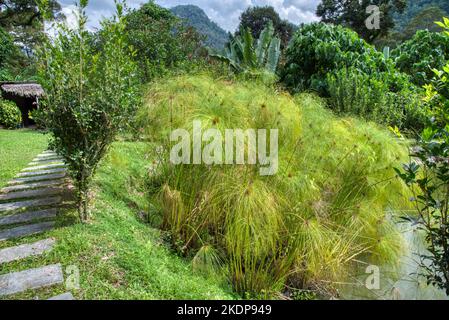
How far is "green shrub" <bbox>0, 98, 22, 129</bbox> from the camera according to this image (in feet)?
41.9

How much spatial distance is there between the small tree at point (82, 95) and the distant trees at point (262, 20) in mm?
30318

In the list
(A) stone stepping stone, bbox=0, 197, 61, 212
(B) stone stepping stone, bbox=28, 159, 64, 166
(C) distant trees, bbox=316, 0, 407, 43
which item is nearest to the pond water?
(A) stone stepping stone, bbox=0, 197, 61, 212

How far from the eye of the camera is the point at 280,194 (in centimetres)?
360

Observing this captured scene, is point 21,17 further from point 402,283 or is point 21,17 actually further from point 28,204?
point 402,283

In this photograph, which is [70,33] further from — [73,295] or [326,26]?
[326,26]

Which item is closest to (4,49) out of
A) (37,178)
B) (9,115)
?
(9,115)

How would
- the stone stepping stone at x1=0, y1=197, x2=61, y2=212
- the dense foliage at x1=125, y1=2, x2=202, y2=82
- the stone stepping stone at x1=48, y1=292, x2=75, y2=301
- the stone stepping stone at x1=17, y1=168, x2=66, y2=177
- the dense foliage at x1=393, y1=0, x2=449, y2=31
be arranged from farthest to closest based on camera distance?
the dense foliage at x1=393, y1=0, x2=449, y2=31 → the dense foliage at x1=125, y1=2, x2=202, y2=82 → the stone stepping stone at x1=17, y1=168, x2=66, y2=177 → the stone stepping stone at x1=0, y1=197, x2=61, y2=212 → the stone stepping stone at x1=48, y1=292, x2=75, y2=301

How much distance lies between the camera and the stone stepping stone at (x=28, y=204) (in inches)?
152

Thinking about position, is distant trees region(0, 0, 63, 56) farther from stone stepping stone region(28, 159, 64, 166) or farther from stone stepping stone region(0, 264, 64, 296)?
stone stepping stone region(0, 264, 64, 296)

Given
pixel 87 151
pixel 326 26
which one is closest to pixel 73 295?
pixel 87 151

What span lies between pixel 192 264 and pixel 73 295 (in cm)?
121

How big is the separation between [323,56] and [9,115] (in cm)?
1189

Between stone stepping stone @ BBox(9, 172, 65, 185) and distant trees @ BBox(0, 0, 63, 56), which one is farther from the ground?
distant trees @ BBox(0, 0, 63, 56)

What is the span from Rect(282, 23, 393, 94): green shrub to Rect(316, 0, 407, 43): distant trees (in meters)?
18.5
